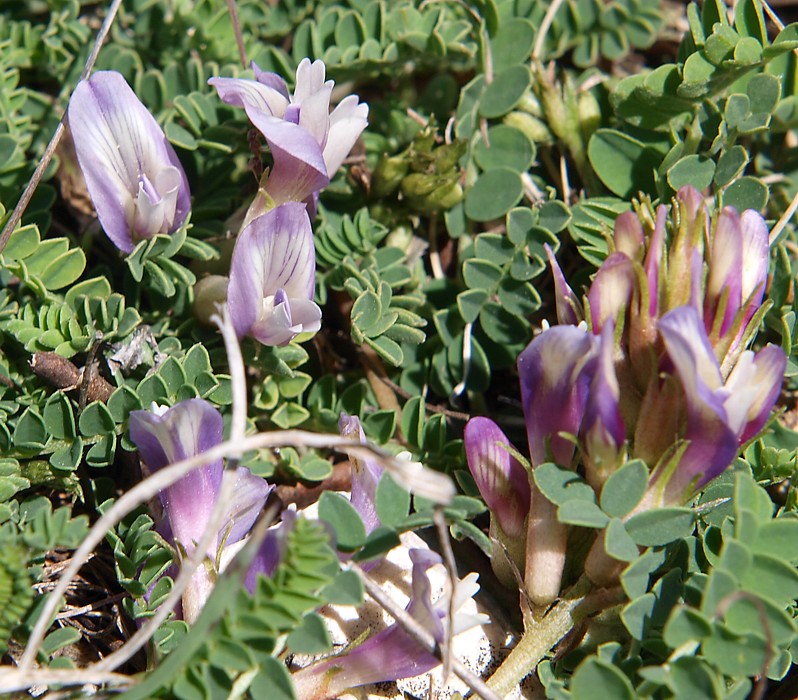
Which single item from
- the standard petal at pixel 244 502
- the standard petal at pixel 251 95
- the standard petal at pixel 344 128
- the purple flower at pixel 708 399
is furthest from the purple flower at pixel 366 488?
the standard petal at pixel 251 95

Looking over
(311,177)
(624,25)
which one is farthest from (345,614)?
(624,25)

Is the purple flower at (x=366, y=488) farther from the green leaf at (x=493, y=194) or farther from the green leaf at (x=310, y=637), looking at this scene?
the green leaf at (x=493, y=194)

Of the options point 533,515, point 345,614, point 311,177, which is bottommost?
point 345,614

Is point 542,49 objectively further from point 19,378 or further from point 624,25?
point 19,378

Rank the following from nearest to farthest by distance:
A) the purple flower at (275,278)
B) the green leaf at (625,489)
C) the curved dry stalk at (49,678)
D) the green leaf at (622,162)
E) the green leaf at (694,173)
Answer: the curved dry stalk at (49,678) < the green leaf at (625,489) < the purple flower at (275,278) < the green leaf at (694,173) < the green leaf at (622,162)

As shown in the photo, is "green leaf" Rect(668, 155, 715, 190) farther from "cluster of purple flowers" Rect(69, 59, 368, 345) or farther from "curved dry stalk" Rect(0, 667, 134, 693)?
"curved dry stalk" Rect(0, 667, 134, 693)

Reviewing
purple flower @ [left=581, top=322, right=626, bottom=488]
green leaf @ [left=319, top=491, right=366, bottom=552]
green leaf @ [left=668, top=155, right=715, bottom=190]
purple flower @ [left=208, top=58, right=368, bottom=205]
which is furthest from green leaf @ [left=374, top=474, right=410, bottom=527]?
green leaf @ [left=668, top=155, right=715, bottom=190]
